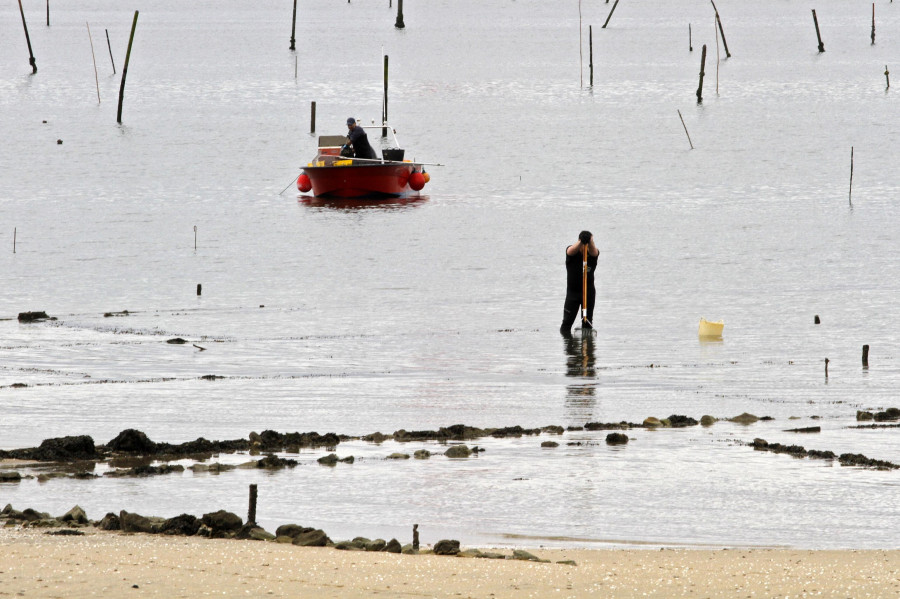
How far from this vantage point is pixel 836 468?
1232 cm

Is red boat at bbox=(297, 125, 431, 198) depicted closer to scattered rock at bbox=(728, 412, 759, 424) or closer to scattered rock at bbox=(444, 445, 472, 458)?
scattered rock at bbox=(728, 412, 759, 424)

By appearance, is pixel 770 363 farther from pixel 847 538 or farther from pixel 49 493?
pixel 49 493

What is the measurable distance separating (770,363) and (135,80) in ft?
268

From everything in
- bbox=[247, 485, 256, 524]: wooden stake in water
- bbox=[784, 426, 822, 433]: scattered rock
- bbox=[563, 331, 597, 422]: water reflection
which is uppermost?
bbox=[563, 331, 597, 422]: water reflection

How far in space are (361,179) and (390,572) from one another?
121 ft

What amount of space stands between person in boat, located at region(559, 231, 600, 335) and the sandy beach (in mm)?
11448

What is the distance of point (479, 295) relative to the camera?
2892cm

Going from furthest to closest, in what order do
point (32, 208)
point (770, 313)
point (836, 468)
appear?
point (32, 208) < point (770, 313) < point (836, 468)

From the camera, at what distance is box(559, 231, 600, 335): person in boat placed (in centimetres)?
2089

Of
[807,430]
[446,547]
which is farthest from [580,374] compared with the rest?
[446,547]

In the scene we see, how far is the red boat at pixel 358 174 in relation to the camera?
44.7m

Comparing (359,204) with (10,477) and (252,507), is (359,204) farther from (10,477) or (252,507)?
(252,507)

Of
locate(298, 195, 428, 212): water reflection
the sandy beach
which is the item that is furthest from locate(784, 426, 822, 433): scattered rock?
locate(298, 195, 428, 212): water reflection

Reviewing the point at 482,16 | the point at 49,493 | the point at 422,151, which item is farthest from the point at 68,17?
the point at 49,493
